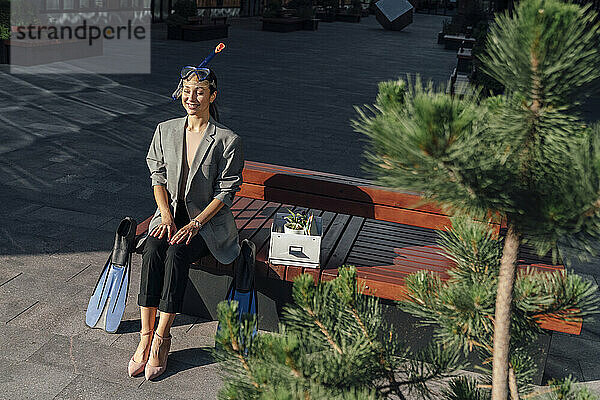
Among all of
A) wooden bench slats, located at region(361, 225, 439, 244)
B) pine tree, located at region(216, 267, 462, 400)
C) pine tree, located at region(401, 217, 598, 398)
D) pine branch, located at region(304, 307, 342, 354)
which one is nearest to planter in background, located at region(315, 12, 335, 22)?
wooden bench slats, located at region(361, 225, 439, 244)

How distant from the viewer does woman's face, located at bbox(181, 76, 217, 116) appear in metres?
4.38

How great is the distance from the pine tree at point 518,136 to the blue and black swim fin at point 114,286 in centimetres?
319

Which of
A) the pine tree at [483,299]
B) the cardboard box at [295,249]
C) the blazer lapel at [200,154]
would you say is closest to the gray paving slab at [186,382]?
the cardboard box at [295,249]

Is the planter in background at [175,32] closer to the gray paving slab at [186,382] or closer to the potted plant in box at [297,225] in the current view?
the potted plant in box at [297,225]

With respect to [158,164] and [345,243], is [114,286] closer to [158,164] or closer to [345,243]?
[158,164]

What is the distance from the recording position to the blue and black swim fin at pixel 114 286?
15.0 feet

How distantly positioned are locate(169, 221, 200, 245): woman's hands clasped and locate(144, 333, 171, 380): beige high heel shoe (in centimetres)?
60

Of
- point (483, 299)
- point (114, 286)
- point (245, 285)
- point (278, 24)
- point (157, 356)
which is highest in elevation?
point (278, 24)

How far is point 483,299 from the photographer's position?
1.98m

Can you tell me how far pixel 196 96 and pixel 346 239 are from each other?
1.57 meters

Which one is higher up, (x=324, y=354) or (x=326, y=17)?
(x=326, y=17)

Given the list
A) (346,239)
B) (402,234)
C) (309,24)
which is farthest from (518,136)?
(309,24)

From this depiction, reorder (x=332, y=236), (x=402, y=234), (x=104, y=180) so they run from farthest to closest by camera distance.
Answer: (x=104, y=180) < (x=402, y=234) < (x=332, y=236)

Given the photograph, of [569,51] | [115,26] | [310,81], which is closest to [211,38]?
[115,26]
